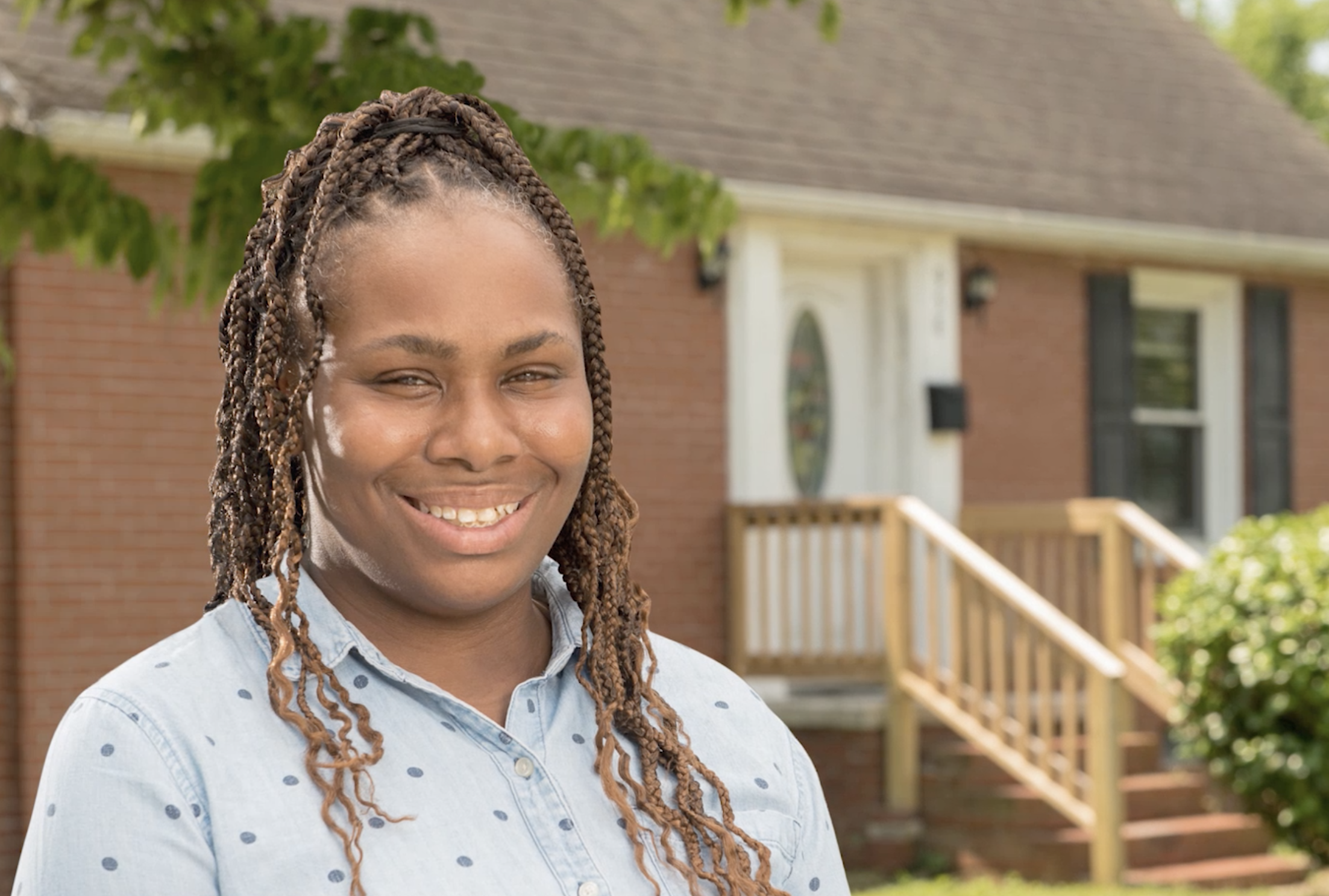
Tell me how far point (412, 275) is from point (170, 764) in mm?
494

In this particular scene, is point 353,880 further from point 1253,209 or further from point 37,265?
point 1253,209

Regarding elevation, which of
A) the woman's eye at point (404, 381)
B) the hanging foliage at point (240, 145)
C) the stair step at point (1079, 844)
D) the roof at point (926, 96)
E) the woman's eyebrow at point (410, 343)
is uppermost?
the roof at point (926, 96)

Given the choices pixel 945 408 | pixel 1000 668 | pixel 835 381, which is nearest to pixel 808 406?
pixel 835 381

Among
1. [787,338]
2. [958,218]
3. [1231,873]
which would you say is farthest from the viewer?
[787,338]

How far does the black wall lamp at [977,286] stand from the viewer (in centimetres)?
1080

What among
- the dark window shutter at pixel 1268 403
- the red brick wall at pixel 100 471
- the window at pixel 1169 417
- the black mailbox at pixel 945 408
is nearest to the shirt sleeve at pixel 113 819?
the red brick wall at pixel 100 471

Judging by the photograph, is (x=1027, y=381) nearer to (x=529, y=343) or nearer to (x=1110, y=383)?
(x=1110, y=383)

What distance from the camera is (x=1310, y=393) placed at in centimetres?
1262

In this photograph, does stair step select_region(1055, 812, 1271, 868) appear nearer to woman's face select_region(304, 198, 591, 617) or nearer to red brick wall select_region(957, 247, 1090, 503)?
red brick wall select_region(957, 247, 1090, 503)

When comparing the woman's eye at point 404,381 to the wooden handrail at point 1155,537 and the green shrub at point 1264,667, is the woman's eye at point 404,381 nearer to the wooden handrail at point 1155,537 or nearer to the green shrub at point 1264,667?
the green shrub at point 1264,667

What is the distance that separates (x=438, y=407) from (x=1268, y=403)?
11352mm

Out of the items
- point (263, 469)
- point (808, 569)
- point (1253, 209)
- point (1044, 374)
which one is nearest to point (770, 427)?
point (808, 569)

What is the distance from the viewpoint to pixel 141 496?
8109mm

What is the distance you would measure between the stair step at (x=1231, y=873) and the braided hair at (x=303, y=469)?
7.23 m
